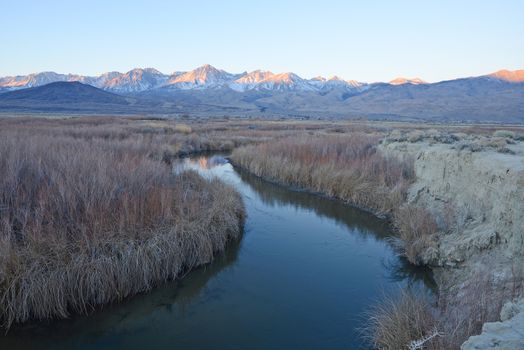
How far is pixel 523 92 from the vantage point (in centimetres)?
15175

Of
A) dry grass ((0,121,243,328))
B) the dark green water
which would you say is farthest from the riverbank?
dry grass ((0,121,243,328))

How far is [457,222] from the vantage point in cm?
959

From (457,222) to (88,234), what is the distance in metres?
8.82

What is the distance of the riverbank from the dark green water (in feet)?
2.79

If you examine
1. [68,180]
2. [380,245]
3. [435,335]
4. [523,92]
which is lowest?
[380,245]

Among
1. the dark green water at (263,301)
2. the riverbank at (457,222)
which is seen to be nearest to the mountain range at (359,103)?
the riverbank at (457,222)

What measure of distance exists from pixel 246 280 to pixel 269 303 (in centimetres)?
114

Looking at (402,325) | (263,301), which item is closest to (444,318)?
(402,325)

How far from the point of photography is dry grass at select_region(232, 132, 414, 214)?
14078 millimetres

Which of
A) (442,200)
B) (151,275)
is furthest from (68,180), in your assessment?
(442,200)

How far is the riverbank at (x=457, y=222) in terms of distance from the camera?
5425 millimetres

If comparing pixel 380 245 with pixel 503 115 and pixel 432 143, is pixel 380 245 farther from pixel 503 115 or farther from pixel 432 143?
pixel 503 115

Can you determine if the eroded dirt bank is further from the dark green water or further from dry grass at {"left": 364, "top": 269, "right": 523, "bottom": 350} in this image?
the dark green water

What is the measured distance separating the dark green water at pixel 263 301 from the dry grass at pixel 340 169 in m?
2.33
